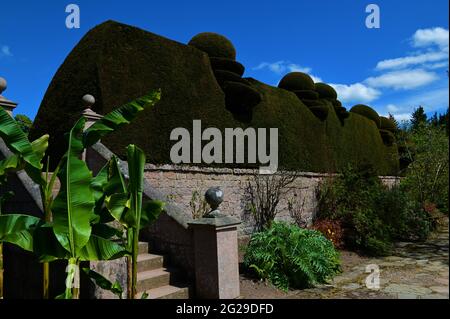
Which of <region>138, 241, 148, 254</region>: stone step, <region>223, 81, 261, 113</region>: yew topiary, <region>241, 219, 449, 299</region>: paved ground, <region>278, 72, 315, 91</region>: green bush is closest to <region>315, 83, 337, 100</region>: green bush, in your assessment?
<region>278, 72, 315, 91</region>: green bush

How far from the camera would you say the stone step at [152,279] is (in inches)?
188

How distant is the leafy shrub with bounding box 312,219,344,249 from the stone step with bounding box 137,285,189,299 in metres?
5.34

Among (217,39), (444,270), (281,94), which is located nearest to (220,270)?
(444,270)

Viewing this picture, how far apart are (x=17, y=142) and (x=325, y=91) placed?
46.1ft

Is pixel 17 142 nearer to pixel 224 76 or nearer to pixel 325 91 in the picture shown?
pixel 224 76

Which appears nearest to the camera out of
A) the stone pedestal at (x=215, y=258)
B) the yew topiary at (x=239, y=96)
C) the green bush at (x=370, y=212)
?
the stone pedestal at (x=215, y=258)

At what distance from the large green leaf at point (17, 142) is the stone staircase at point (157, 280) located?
2050mm

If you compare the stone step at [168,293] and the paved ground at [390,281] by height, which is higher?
the stone step at [168,293]

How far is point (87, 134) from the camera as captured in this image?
393 cm

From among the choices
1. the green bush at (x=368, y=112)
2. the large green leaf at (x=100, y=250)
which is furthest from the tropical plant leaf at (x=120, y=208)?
the green bush at (x=368, y=112)

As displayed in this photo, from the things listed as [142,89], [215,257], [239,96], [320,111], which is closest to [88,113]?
[142,89]

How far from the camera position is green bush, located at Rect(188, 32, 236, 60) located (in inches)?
399

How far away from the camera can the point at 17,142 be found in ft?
12.3

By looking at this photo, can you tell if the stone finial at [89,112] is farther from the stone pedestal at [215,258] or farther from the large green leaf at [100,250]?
the large green leaf at [100,250]
